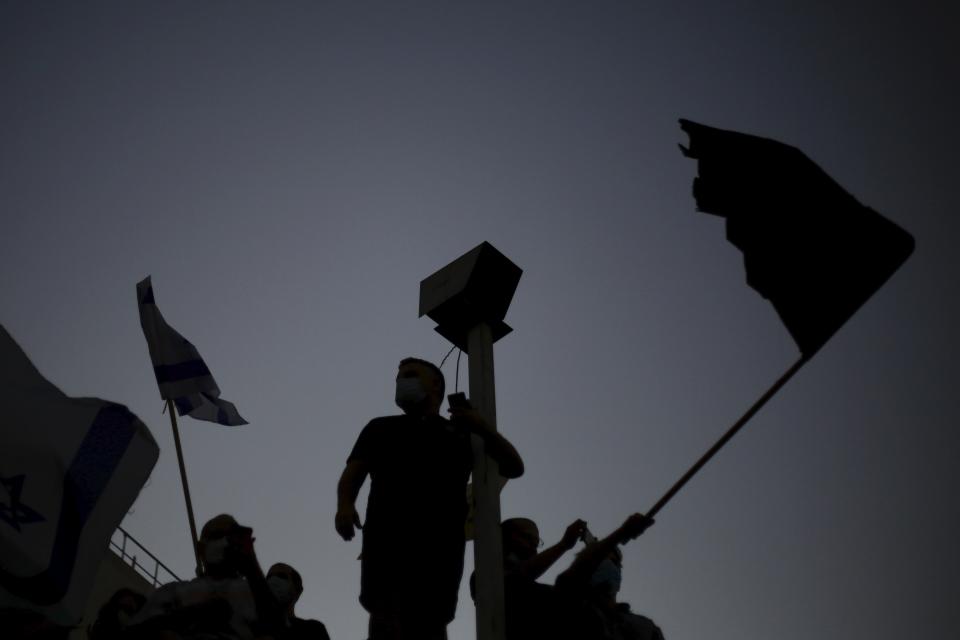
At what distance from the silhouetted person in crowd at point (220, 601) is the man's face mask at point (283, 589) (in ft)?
0.71

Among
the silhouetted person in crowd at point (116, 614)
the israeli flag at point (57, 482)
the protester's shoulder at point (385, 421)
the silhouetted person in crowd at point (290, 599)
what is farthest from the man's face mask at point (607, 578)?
the israeli flag at point (57, 482)

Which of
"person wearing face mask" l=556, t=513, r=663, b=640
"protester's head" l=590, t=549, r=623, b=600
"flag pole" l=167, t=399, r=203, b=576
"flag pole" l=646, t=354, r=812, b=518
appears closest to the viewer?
"flag pole" l=646, t=354, r=812, b=518

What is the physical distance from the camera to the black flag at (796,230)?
164 inches

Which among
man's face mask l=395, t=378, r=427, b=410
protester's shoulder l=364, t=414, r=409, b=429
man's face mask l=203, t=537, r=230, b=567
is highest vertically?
man's face mask l=395, t=378, r=427, b=410

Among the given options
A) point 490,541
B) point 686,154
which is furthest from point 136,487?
point 686,154

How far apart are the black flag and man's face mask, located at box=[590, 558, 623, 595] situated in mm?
1532

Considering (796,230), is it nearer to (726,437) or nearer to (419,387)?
(726,437)

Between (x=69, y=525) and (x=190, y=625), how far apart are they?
1139mm

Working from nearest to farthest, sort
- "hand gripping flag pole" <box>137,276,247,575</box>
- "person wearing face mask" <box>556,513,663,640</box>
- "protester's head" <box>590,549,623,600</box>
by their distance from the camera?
"person wearing face mask" <box>556,513,663,640</box> < "protester's head" <box>590,549,623,600</box> < "hand gripping flag pole" <box>137,276,247,575</box>

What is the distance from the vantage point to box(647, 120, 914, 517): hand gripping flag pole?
4141mm

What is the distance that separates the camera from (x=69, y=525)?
203 inches

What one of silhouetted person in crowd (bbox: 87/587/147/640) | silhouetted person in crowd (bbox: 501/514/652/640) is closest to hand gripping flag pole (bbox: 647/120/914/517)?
silhouetted person in crowd (bbox: 501/514/652/640)

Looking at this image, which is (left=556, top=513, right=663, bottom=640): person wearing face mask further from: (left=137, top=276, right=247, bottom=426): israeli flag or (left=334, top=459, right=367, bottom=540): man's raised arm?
(left=137, top=276, right=247, bottom=426): israeli flag

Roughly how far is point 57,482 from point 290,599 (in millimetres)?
1426
